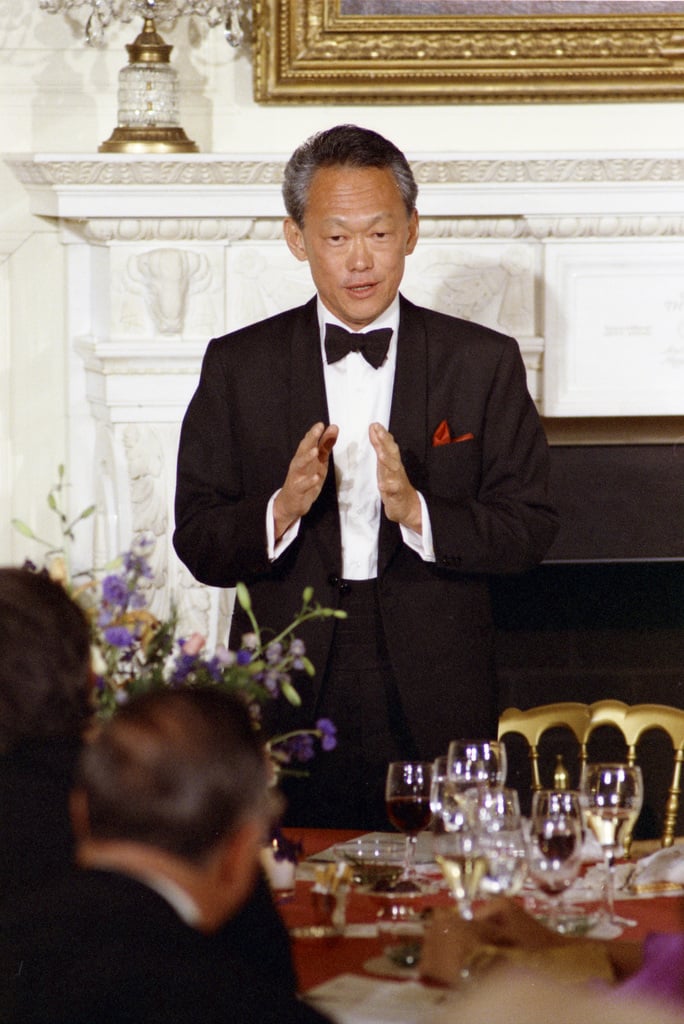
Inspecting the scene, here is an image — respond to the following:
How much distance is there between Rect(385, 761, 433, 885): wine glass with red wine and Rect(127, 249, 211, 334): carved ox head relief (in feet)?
5.86

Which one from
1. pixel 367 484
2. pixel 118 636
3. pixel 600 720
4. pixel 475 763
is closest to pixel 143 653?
pixel 118 636

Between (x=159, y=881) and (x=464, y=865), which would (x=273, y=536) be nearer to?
(x=464, y=865)

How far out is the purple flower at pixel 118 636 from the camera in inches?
66.6

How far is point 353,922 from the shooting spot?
1.82m

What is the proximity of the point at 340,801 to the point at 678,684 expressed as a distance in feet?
5.90

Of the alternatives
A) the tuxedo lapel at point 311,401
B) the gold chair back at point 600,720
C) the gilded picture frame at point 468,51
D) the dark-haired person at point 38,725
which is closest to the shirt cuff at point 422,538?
the tuxedo lapel at point 311,401

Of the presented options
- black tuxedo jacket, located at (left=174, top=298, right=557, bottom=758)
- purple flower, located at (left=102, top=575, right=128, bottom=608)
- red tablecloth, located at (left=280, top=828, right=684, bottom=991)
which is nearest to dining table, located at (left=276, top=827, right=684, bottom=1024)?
red tablecloth, located at (left=280, top=828, right=684, bottom=991)

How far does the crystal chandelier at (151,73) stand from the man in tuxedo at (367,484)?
962 millimetres

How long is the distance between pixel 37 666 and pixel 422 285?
7.22ft

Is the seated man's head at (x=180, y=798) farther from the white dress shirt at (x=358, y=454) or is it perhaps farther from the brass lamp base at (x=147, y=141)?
the brass lamp base at (x=147, y=141)

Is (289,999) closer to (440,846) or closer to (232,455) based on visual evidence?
(440,846)

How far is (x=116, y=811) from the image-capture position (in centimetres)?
118

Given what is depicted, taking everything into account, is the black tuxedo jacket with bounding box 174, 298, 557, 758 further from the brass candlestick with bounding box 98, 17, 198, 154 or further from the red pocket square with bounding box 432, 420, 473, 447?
the brass candlestick with bounding box 98, 17, 198, 154

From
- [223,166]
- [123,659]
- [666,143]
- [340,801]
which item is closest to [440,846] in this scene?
[123,659]
